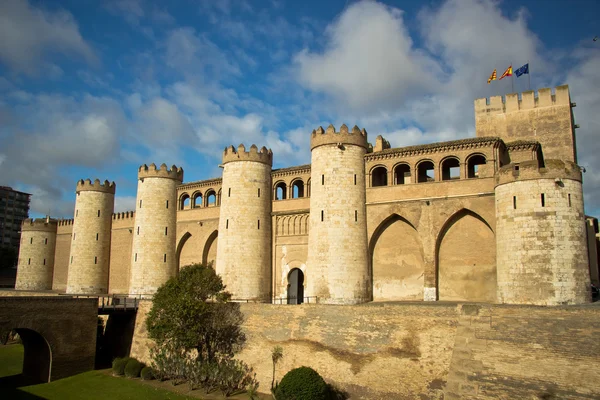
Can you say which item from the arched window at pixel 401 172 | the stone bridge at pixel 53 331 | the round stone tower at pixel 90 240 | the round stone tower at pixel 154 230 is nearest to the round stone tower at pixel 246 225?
the round stone tower at pixel 154 230

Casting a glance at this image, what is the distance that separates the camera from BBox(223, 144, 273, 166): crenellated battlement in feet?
100.0

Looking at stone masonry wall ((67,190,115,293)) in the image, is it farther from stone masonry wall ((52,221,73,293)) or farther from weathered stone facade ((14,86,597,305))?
weathered stone facade ((14,86,597,305))

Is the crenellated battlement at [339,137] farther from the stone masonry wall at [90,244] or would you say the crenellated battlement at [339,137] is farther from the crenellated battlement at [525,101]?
the stone masonry wall at [90,244]

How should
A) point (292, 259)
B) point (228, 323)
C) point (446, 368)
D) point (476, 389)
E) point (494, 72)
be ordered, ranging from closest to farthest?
point (476, 389)
point (446, 368)
point (228, 323)
point (292, 259)
point (494, 72)

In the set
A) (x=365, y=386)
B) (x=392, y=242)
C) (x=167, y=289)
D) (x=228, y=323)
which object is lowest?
(x=365, y=386)

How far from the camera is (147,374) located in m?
24.9

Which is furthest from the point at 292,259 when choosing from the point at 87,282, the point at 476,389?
the point at 87,282

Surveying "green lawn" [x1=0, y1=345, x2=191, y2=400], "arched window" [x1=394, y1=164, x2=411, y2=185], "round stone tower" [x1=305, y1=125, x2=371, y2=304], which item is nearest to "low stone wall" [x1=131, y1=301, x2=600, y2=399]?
"round stone tower" [x1=305, y1=125, x2=371, y2=304]

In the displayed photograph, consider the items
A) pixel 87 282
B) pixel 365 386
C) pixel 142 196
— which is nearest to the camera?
Answer: pixel 365 386

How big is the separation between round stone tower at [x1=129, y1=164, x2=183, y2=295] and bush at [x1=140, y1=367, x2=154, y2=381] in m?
9.67

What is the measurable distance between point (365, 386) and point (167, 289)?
34.8 feet

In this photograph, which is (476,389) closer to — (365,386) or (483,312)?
(483,312)

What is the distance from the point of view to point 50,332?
24828 millimetres

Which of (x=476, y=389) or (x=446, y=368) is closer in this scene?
(x=476, y=389)
